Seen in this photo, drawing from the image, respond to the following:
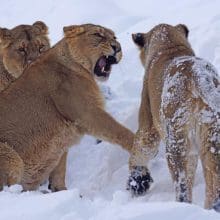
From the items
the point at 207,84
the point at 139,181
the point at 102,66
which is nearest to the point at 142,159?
the point at 139,181

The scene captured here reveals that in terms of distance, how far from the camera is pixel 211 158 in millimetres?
5172

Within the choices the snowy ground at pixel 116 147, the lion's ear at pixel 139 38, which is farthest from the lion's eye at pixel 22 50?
the lion's ear at pixel 139 38

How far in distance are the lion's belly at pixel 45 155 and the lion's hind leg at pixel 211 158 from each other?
1.71 metres

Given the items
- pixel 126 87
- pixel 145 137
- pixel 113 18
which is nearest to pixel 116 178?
pixel 145 137

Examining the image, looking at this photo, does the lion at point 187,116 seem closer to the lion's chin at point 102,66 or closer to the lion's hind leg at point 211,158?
the lion's hind leg at point 211,158

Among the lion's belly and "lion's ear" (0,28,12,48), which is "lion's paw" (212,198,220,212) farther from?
"lion's ear" (0,28,12,48)

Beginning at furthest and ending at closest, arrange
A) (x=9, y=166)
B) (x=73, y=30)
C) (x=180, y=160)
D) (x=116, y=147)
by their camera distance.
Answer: (x=116, y=147) → (x=73, y=30) → (x=9, y=166) → (x=180, y=160)

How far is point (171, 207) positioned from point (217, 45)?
214 inches

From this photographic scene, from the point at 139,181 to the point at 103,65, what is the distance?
1.19 m

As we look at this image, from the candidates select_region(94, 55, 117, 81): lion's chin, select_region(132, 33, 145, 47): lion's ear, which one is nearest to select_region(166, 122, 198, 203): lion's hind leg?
select_region(94, 55, 117, 81): lion's chin

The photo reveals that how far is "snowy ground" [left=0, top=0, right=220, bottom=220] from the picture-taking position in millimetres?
4234

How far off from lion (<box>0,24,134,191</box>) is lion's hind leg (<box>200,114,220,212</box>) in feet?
4.90

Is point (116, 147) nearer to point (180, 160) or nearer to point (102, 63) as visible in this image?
point (102, 63)

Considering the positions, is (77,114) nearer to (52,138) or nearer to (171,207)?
(52,138)
